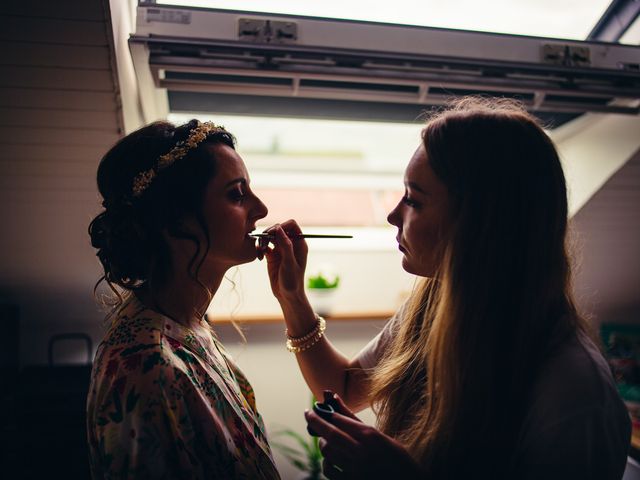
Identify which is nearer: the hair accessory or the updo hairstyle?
the updo hairstyle

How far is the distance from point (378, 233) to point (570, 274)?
1.52 m

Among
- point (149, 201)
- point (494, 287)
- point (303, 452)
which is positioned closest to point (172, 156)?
point (149, 201)

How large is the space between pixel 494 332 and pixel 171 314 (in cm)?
65

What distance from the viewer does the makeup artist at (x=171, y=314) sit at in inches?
28.4

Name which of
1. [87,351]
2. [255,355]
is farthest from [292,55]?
[87,351]

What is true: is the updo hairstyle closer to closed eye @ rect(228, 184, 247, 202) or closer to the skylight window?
closed eye @ rect(228, 184, 247, 202)

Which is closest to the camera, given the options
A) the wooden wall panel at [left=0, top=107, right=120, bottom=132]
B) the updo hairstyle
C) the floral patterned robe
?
the floral patterned robe

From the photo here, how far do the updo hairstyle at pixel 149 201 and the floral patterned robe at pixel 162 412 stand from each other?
0.09 meters

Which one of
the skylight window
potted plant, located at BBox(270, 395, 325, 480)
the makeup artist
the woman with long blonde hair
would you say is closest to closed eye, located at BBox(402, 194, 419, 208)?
the woman with long blonde hair

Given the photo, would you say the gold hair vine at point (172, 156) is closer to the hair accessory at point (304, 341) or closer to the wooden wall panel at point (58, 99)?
the wooden wall panel at point (58, 99)

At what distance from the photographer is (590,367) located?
74 centimetres

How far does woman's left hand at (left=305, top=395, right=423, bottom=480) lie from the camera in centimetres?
77

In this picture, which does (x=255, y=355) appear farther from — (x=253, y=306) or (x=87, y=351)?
(x=87, y=351)

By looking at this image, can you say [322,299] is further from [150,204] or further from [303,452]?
[150,204]
